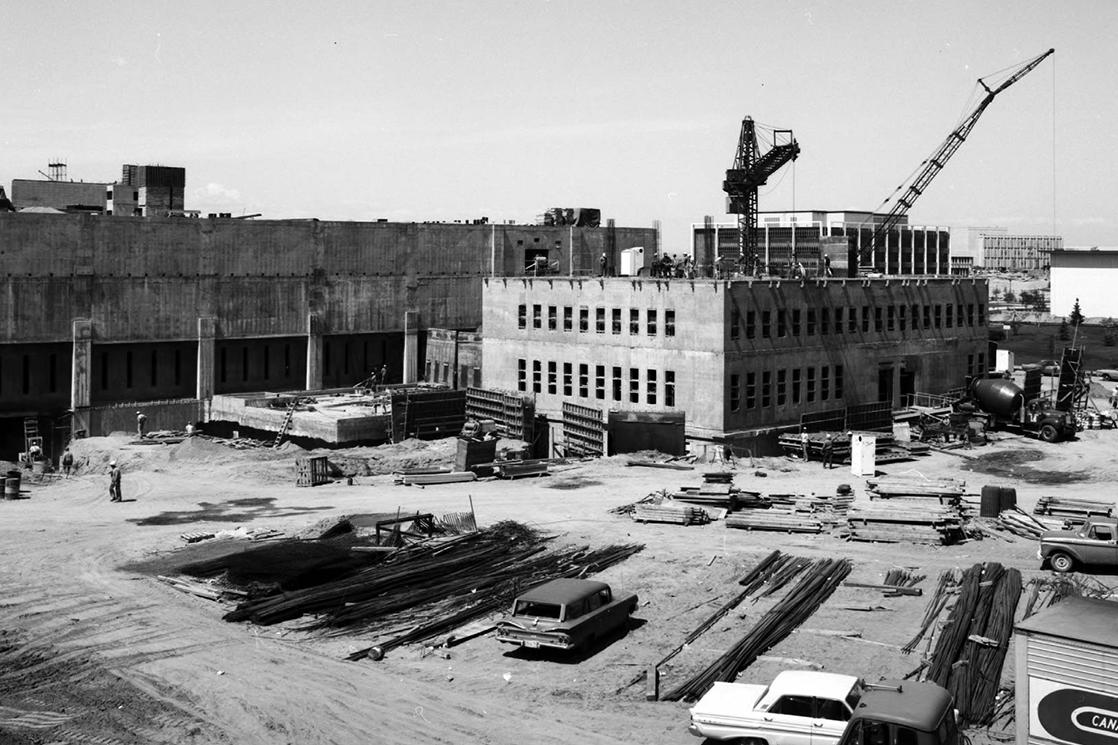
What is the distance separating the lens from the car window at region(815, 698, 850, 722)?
19594mm

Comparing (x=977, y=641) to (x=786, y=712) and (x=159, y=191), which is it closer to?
(x=786, y=712)

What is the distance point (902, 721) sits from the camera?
17875 millimetres

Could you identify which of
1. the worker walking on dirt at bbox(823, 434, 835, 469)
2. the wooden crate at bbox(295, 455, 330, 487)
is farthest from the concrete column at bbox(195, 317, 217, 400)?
the worker walking on dirt at bbox(823, 434, 835, 469)

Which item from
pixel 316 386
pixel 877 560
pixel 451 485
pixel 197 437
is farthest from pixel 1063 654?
pixel 316 386

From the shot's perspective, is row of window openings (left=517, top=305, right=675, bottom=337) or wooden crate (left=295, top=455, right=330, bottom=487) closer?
wooden crate (left=295, top=455, right=330, bottom=487)

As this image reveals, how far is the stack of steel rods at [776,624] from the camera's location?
24091 mm

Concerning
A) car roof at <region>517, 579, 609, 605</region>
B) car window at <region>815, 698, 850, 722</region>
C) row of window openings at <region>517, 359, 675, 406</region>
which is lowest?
car window at <region>815, 698, 850, 722</region>

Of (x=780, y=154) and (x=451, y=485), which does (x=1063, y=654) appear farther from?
(x=780, y=154)

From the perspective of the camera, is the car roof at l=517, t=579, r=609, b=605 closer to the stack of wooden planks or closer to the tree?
the stack of wooden planks

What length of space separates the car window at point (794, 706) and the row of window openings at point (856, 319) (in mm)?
35808

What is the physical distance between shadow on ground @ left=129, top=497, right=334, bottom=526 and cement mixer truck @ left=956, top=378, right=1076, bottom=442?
117 feet

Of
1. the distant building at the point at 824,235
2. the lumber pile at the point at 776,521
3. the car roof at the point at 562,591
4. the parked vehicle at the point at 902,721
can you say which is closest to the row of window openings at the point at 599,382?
the lumber pile at the point at 776,521

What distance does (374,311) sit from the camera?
8250cm

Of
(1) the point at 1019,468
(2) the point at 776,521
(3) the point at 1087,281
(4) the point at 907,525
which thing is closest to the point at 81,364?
(2) the point at 776,521
